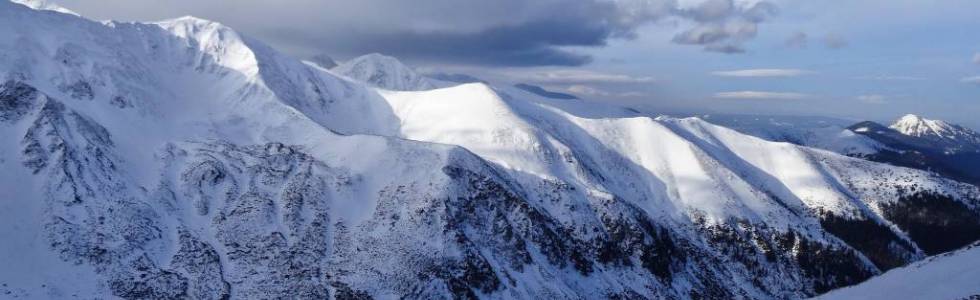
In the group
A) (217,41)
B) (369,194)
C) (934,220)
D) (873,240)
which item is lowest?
(873,240)

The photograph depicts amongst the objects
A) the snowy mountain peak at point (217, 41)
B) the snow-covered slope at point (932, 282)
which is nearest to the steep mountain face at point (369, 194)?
the snowy mountain peak at point (217, 41)

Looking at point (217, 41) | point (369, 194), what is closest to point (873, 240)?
point (369, 194)

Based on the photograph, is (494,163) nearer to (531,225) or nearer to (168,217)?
(531,225)

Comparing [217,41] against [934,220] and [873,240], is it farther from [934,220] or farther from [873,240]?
[934,220]

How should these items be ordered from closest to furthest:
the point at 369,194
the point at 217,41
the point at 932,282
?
1. the point at 932,282
2. the point at 369,194
3. the point at 217,41

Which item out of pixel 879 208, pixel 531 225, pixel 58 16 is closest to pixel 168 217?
pixel 531 225

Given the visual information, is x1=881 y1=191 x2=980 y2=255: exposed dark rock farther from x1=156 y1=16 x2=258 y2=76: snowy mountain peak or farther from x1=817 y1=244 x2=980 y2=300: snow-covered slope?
x1=156 y1=16 x2=258 y2=76: snowy mountain peak

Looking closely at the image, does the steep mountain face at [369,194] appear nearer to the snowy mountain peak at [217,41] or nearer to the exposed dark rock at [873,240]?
the exposed dark rock at [873,240]
